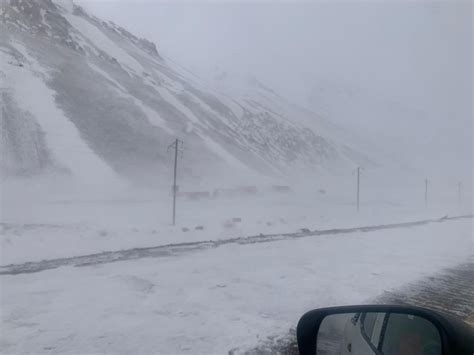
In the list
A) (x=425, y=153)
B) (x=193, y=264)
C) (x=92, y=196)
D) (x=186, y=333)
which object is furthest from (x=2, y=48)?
(x=425, y=153)

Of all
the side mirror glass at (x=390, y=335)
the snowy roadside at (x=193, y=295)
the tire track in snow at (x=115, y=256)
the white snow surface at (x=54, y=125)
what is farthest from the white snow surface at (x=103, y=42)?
the side mirror glass at (x=390, y=335)

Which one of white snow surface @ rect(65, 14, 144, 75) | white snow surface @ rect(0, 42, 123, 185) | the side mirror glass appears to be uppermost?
white snow surface @ rect(65, 14, 144, 75)

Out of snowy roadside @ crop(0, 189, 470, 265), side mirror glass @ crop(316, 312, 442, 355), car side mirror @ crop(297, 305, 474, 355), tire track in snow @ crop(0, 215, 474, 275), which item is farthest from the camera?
snowy roadside @ crop(0, 189, 470, 265)

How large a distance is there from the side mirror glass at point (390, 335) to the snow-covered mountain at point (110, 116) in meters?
49.9

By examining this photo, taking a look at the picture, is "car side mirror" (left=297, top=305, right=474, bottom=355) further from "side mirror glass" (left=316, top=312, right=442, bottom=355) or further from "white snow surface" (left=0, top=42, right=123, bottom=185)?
"white snow surface" (left=0, top=42, right=123, bottom=185)

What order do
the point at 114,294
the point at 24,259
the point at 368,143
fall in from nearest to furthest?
the point at 114,294 < the point at 24,259 < the point at 368,143

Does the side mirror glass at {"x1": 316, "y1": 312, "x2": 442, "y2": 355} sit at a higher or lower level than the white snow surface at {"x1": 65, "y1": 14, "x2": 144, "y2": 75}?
lower

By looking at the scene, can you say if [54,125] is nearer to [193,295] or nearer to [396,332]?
[193,295]

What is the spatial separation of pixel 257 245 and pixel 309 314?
17029mm

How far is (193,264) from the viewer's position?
588 inches

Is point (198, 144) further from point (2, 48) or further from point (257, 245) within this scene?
point (257, 245)

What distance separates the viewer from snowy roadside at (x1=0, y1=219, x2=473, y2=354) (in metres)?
7.36

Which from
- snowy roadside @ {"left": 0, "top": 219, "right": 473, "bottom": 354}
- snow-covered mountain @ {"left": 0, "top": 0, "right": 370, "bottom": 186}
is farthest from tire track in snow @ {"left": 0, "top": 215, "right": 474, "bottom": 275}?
snow-covered mountain @ {"left": 0, "top": 0, "right": 370, "bottom": 186}

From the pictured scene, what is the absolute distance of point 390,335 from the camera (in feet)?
8.80
